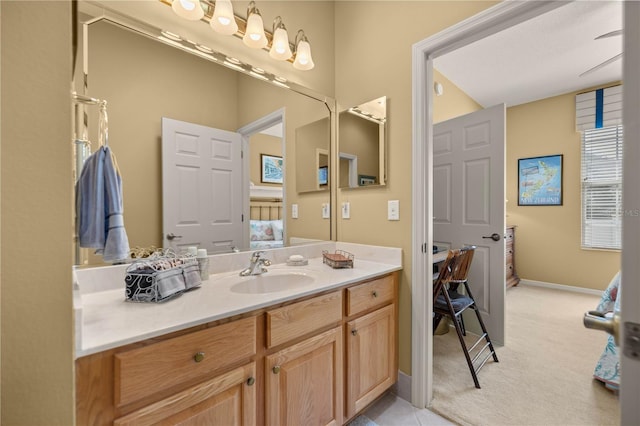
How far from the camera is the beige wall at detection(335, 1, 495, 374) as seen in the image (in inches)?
65.6

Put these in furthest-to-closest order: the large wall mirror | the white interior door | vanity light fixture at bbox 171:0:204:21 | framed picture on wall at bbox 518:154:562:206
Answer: framed picture on wall at bbox 518:154:562:206 → vanity light fixture at bbox 171:0:204:21 → the large wall mirror → the white interior door

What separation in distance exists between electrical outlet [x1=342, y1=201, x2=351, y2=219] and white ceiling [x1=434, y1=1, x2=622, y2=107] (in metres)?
1.85

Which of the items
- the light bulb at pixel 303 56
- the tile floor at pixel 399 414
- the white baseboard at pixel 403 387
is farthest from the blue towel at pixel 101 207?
the white baseboard at pixel 403 387

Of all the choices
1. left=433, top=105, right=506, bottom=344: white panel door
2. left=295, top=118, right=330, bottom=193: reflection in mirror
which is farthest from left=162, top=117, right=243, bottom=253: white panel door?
left=433, top=105, right=506, bottom=344: white panel door

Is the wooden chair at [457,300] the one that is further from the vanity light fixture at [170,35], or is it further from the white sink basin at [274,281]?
the vanity light fixture at [170,35]

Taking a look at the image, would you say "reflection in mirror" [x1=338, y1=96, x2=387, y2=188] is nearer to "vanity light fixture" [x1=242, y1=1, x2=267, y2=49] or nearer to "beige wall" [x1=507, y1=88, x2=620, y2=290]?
"vanity light fixture" [x1=242, y1=1, x2=267, y2=49]

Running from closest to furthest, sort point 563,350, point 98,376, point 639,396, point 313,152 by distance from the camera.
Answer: point 639,396 < point 98,376 < point 313,152 < point 563,350

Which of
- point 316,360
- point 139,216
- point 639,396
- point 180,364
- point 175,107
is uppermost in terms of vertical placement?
point 175,107

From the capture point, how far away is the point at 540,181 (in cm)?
418

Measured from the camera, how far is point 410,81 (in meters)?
1.68

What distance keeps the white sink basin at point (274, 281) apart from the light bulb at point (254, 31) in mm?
1279

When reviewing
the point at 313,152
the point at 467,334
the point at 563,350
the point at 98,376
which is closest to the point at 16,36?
the point at 98,376

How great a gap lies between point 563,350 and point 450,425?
4.75 ft

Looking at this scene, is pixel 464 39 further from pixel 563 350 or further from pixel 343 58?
pixel 563 350
